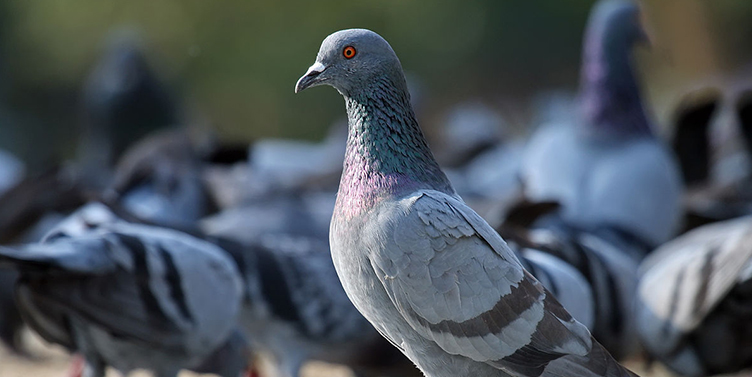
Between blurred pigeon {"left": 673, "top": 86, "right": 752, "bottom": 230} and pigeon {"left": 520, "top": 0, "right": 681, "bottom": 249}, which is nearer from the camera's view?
pigeon {"left": 520, "top": 0, "right": 681, "bottom": 249}

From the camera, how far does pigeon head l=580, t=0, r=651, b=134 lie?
5480 mm

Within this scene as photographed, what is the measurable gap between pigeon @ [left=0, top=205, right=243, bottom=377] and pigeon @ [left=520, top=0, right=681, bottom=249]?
1984 millimetres

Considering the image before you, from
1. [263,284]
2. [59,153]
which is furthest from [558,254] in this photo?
[59,153]

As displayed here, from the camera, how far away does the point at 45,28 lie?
14633 millimetres

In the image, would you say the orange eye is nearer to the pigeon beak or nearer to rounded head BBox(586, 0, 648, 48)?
the pigeon beak

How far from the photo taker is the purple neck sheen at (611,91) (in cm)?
546

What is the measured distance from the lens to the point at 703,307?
3.85m

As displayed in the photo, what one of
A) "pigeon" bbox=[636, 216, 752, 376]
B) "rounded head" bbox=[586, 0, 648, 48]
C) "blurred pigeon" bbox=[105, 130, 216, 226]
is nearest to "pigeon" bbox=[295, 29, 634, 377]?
"pigeon" bbox=[636, 216, 752, 376]

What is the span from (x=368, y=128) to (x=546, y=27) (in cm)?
1485

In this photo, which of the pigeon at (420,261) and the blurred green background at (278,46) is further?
the blurred green background at (278,46)

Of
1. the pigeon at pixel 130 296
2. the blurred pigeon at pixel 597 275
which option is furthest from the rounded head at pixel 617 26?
the pigeon at pixel 130 296

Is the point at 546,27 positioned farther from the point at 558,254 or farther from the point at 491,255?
the point at 491,255

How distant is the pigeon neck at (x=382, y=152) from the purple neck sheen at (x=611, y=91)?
306 centimetres

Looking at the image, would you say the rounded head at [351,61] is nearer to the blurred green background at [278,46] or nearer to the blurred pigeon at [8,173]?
the blurred pigeon at [8,173]
